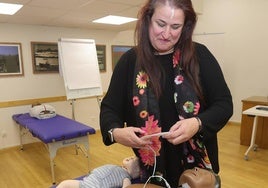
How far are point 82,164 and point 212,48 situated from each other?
361cm

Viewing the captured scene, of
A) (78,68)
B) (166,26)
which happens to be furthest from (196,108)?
(78,68)

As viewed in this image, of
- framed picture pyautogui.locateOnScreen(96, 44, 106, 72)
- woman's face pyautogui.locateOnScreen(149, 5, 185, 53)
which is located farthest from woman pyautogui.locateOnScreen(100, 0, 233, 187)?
framed picture pyautogui.locateOnScreen(96, 44, 106, 72)

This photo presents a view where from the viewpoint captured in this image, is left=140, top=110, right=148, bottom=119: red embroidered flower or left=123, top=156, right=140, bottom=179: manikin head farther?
left=123, top=156, right=140, bottom=179: manikin head

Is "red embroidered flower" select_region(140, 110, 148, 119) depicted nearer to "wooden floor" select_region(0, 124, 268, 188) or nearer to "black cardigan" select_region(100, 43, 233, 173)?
"black cardigan" select_region(100, 43, 233, 173)

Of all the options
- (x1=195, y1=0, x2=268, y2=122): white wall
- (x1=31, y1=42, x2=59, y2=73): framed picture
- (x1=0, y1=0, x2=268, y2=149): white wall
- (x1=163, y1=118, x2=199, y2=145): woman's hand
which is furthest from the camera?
(x1=195, y1=0, x2=268, y2=122): white wall

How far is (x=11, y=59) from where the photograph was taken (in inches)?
142

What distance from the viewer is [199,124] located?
27.7 inches

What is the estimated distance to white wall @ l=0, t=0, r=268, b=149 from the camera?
3695 mm

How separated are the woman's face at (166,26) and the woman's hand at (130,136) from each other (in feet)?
0.97

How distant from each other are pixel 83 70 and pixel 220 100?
3.12m

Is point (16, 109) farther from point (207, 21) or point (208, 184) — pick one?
point (207, 21)

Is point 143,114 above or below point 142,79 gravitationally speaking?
below

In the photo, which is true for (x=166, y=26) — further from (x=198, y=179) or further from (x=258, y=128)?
(x=258, y=128)

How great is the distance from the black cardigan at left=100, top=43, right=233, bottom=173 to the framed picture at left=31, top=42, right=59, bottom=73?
3.35 m
